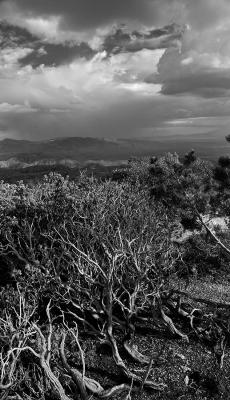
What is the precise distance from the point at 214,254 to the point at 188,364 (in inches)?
733

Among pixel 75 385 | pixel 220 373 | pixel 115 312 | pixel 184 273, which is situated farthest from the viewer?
pixel 184 273

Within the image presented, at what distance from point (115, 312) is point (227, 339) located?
896 centimetres

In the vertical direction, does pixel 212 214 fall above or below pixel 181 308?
above

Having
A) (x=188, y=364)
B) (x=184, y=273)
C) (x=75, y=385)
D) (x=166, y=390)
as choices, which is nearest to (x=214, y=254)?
(x=184, y=273)

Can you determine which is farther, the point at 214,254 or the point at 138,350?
the point at 214,254

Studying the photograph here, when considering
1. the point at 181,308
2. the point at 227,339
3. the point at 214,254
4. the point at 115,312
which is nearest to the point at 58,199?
the point at 115,312

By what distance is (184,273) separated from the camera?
4047 centimetres

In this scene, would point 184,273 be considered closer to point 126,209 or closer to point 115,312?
point 115,312

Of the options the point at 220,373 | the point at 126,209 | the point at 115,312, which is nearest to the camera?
the point at 220,373

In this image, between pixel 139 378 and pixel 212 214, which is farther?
pixel 212 214

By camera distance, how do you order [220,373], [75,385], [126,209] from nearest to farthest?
[75,385] → [220,373] → [126,209]

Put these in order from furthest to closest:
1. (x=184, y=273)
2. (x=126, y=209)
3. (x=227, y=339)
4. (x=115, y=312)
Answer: (x=184, y=273) < (x=115, y=312) < (x=126, y=209) < (x=227, y=339)

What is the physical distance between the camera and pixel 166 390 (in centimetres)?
2267

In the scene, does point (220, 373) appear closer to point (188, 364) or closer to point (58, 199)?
point (188, 364)
